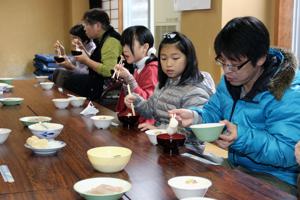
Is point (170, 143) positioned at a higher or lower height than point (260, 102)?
lower

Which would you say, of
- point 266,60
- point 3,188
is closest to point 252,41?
point 266,60

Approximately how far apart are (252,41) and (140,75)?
1.40 m

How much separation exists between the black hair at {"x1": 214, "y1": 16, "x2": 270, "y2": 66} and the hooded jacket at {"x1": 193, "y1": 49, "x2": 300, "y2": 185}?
10 cm

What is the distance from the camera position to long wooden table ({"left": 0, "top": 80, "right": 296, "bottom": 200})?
4.11 feet

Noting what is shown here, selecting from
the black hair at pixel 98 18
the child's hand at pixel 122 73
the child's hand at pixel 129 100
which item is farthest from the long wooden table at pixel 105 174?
the black hair at pixel 98 18

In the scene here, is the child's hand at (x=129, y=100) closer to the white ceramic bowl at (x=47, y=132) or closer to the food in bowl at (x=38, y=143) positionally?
the white ceramic bowl at (x=47, y=132)

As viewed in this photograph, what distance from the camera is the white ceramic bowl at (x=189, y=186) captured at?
3.81 feet

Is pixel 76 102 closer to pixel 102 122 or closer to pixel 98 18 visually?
pixel 102 122

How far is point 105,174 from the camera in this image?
142 centimetres

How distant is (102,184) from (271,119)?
78 cm

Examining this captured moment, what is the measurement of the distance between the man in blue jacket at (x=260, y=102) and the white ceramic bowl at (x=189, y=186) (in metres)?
0.32

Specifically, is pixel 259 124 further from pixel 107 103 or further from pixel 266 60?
pixel 107 103

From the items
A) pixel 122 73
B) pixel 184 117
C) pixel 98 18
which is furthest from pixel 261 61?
pixel 98 18

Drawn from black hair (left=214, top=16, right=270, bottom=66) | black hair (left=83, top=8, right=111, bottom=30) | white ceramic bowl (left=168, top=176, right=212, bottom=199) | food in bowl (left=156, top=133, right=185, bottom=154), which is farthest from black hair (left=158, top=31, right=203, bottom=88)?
black hair (left=83, top=8, right=111, bottom=30)
